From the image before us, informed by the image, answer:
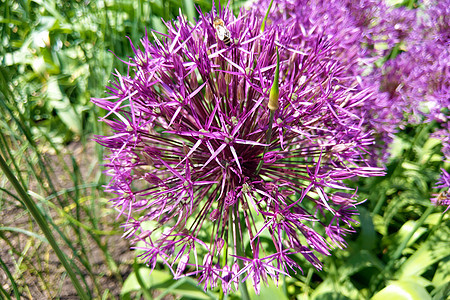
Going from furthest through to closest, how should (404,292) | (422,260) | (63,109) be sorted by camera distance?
(63,109), (422,260), (404,292)

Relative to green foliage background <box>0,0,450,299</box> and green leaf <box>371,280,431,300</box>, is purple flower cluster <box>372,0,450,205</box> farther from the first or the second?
green leaf <box>371,280,431,300</box>

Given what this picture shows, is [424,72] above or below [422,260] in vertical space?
above

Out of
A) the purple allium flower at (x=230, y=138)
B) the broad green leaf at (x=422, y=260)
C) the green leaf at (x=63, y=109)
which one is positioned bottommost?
the broad green leaf at (x=422, y=260)

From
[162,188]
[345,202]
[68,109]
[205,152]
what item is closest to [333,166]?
[345,202]

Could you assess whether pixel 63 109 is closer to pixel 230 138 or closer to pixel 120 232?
pixel 120 232

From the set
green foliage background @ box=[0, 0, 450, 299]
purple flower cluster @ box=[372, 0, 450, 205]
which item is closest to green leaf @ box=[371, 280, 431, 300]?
green foliage background @ box=[0, 0, 450, 299]

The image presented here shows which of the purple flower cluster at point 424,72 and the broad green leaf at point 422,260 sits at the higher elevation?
the purple flower cluster at point 424,72

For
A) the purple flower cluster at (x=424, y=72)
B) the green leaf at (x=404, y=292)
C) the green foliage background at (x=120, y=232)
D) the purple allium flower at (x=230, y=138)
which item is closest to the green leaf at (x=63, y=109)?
the green foliage background at (x=120, y=232)

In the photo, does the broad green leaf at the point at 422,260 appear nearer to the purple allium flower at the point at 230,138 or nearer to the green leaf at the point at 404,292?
the green leaf at the point at 404,292

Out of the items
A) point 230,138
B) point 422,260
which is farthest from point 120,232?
point 422,260

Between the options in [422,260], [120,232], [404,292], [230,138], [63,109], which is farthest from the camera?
[63,109]

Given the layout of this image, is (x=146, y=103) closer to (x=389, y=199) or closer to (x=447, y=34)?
(x=447, y=34)
